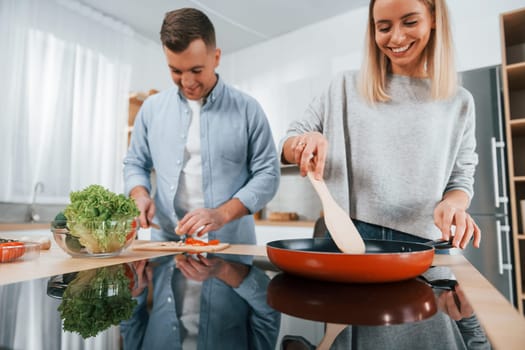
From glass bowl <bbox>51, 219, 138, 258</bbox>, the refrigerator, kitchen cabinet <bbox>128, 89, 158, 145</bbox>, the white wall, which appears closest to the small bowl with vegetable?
glass bowl <bbox>51, 219, 138, 258</bbox>

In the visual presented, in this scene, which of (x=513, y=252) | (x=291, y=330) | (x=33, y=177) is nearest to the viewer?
(x=291, y=330)

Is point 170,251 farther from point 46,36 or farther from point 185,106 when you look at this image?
point 46,36

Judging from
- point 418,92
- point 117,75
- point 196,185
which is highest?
point 117,75

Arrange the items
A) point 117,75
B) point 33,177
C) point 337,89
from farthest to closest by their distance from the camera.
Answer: point 117,75, point 33,177, point 337,89

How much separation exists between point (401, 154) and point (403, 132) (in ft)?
0.20

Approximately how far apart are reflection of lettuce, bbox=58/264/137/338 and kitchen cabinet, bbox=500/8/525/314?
7.55 ft

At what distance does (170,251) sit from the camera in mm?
993

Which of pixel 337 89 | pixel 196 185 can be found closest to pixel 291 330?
pixel 337 89

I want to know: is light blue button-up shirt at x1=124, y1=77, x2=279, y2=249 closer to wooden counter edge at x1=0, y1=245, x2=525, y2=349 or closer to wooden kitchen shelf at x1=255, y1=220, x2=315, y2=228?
wooden counter edge at x1=0, y1=245, x2=525, y2=349

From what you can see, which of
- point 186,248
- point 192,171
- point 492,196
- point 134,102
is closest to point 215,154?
point 192,171

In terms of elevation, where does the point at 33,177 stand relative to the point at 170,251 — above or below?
above

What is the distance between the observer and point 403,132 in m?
1.03

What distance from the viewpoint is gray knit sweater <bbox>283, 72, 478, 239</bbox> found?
997mm

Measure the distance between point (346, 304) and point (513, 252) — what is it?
2276 millimetres
